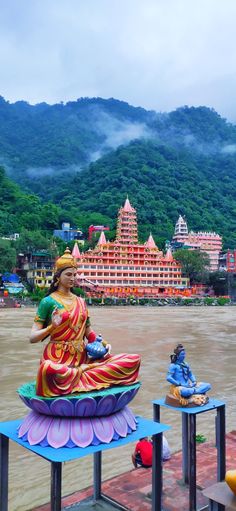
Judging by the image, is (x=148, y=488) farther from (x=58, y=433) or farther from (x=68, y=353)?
(x=68, y=353)

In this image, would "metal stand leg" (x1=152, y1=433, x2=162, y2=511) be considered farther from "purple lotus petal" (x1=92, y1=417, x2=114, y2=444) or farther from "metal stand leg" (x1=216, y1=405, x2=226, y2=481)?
"metal stand leg" (x1=216, y1=405, x2=226, y2=481)

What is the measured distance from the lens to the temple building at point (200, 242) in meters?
87.2

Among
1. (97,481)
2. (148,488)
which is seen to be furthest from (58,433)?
(148,488)

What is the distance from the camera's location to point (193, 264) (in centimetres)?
7425

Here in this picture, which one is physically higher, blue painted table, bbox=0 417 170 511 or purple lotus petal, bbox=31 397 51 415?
purple lotus petal, bbox=31 397 51 415

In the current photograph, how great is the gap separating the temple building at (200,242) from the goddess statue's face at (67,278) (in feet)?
264

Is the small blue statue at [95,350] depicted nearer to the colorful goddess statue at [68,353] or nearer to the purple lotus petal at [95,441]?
the colorful goddess statue at [68,353]

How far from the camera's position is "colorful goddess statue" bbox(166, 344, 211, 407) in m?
5.82

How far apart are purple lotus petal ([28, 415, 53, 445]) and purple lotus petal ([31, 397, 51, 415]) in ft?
0.25

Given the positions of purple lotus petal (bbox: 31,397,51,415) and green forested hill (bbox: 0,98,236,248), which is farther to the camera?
green forested hill (bbox: 0,98,236,248)

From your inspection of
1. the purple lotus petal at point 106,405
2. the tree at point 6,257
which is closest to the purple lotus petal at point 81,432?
the purple lotus petal at point 106,405

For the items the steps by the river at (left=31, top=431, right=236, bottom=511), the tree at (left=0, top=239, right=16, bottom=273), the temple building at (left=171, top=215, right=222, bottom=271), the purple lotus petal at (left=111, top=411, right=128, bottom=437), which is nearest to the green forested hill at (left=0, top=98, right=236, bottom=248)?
the temple building at (left=171, top=215, right=222, bottom=271)

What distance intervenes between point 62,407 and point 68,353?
736 millimetres

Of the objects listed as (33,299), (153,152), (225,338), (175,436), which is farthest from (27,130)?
(175,436)
